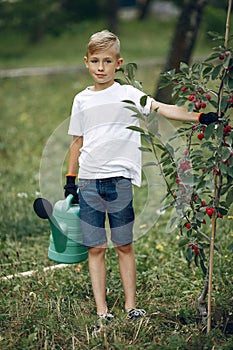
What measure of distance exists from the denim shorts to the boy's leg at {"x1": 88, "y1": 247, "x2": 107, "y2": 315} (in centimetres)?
7

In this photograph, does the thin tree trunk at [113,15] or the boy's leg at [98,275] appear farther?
the thin tree trunk at [113,15]

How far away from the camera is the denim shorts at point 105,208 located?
400cm

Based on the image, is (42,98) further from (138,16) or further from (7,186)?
(138,16)

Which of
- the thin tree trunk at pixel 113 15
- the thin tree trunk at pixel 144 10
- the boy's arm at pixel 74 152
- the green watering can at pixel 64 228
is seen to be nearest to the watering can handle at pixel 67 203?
the green watering can at pixel 64 228

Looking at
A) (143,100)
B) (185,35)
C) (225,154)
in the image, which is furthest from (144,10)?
(225,154)

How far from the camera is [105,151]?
3953mm

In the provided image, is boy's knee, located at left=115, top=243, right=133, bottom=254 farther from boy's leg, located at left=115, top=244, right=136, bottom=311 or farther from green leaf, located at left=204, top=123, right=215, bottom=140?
green leaf, located at left=204, top=123, right=215, bottom=140

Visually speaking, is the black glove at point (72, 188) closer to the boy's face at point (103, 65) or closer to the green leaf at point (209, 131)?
the boy's face at point (103, 65)

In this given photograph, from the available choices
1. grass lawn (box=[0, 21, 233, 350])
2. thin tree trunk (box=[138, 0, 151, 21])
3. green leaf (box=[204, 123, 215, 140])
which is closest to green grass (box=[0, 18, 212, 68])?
thin tree trunk (box=[138, 0, 151, 21])

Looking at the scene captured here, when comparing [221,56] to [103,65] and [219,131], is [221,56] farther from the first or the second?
[103,65]

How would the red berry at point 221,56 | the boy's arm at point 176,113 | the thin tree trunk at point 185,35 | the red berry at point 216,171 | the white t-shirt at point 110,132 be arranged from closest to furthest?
the red berry at point 221,56
the red berry at point 216,171
the boy's arm at point 176,113
the white t-shirt at point 110,132
the thin tree trunk at point 185,35

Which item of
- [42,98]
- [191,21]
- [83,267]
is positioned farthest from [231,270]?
[42,98]

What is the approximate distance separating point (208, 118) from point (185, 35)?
6.48 meters

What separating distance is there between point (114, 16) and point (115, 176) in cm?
1683
